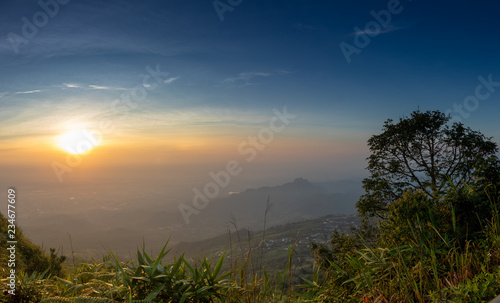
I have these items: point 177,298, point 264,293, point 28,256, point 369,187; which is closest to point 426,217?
point 264,293

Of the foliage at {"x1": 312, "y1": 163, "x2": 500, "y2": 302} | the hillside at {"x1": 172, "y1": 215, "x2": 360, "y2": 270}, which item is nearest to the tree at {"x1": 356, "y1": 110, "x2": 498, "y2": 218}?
the hillside at {"x1": 172, "y1": 215, "x2": 360, "y2": 270}

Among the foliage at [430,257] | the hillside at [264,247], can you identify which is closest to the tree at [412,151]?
the hillside at [264,247]

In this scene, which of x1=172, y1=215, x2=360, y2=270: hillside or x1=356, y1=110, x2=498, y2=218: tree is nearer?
x1=172, y1=215, x2=360, y2=270: hillside

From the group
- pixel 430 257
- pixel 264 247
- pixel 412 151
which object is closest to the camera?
pixel 430 257

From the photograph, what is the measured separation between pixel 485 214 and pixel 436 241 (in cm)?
106

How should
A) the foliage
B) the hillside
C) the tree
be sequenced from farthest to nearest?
the tree < the hillside < the foliage

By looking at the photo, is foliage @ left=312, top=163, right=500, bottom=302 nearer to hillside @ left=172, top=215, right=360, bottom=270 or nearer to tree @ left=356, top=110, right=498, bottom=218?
hillside @ left=172, top=215, right=360, bottom=270

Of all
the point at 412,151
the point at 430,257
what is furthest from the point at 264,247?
the point at 412,151

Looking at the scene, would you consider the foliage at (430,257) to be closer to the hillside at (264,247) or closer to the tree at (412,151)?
the hillside at (264,247)

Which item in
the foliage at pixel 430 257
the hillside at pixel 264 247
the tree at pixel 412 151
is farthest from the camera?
the tree at pixel 412 151

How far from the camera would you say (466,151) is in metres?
15.5

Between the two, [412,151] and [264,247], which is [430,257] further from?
[412,151]

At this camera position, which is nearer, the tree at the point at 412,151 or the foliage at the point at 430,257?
the foliage at the point at 430,257

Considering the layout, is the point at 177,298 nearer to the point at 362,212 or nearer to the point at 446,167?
the point at 362,212
